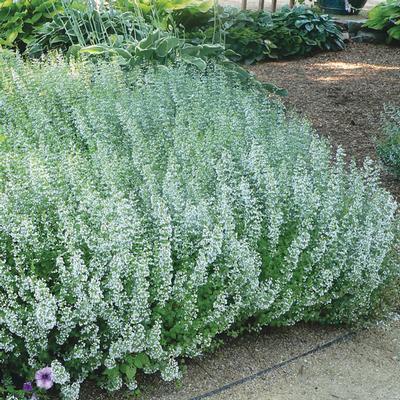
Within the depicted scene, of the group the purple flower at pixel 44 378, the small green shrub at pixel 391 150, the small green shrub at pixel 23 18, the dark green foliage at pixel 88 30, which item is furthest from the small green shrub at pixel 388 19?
the purple flower at pixel 44 378

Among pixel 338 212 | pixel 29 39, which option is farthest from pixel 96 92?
pixel 29 39

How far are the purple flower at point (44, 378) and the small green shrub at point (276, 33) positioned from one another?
671 centimetres

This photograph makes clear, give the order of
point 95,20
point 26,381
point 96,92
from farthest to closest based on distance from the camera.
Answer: point 95,20, point 96,92, point 26,381

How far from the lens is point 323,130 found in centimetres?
692

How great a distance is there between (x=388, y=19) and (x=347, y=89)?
2.83 metres

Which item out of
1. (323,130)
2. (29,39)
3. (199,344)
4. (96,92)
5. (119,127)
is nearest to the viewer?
(199,344)

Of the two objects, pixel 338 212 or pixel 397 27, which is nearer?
pixel 338 212

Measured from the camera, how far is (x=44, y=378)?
2986 mm

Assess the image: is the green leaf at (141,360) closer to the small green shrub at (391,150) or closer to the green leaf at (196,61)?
the small green shrub at (391,150)

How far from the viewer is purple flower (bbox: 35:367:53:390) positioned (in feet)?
9.74

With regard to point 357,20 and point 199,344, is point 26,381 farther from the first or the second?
point 357,20

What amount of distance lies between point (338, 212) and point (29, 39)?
635cm

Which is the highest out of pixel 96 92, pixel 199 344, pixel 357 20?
pixel 96 92

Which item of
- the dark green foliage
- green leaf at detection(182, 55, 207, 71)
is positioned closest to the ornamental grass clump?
green leaf at detection(182, 55, 207, 71)
